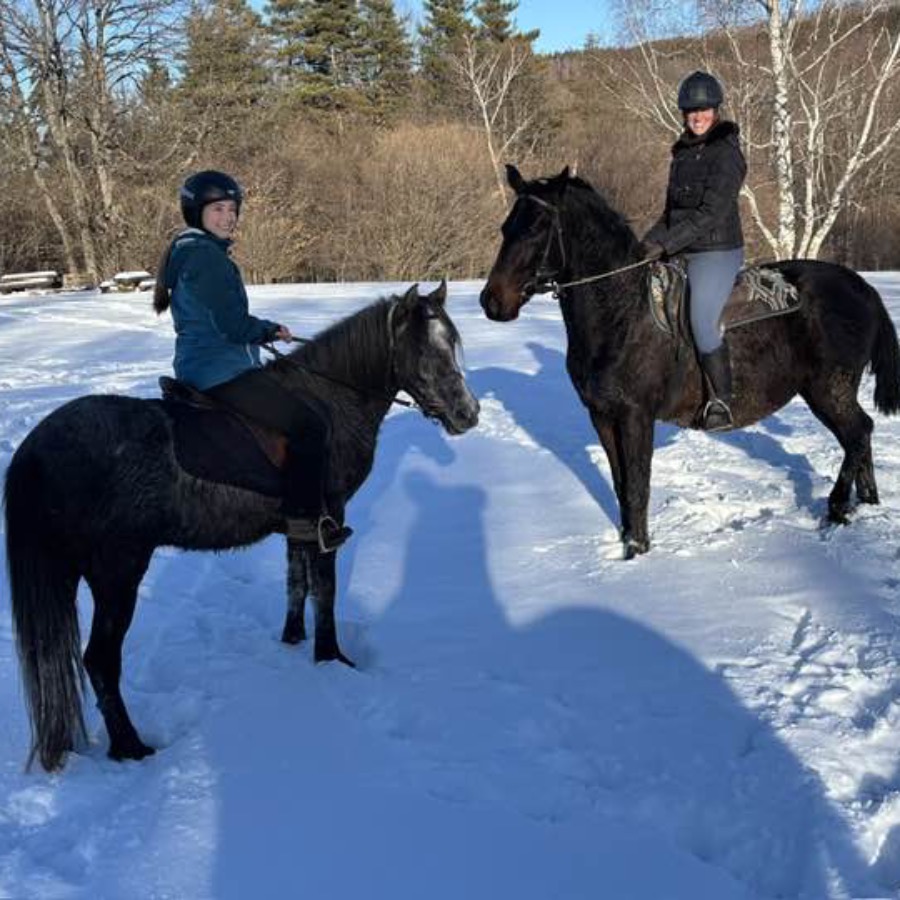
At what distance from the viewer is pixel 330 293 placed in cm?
2002

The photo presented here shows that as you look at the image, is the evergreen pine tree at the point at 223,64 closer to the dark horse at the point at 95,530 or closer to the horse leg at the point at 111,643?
the dark horse at the point at 95,530

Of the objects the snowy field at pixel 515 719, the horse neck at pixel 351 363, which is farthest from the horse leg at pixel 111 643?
the horse neck at pixel 351 363

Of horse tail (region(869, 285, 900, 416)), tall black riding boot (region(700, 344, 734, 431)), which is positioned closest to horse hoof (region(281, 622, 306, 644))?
tall black riding boot (region(700, 344, 734, 431))

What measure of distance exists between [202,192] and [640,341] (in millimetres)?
2857

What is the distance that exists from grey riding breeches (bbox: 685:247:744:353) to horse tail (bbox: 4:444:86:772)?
386 cm

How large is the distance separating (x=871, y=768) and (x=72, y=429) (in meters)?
3.28

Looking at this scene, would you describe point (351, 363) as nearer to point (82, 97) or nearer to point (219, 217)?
point (219, 217)

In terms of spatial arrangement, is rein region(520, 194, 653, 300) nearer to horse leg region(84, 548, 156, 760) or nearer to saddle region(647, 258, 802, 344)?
saddle region(647, 258, 802, 344)

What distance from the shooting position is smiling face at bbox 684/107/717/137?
5160 mm

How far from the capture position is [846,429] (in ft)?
19.2

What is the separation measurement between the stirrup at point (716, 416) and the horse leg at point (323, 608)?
2.77 metres

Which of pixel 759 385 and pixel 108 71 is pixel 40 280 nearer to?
pixel 108 71

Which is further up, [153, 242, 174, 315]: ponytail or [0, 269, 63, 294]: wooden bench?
[0, 269, 63, 294]: wooden bench

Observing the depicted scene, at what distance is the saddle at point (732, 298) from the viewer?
17.5 ft
